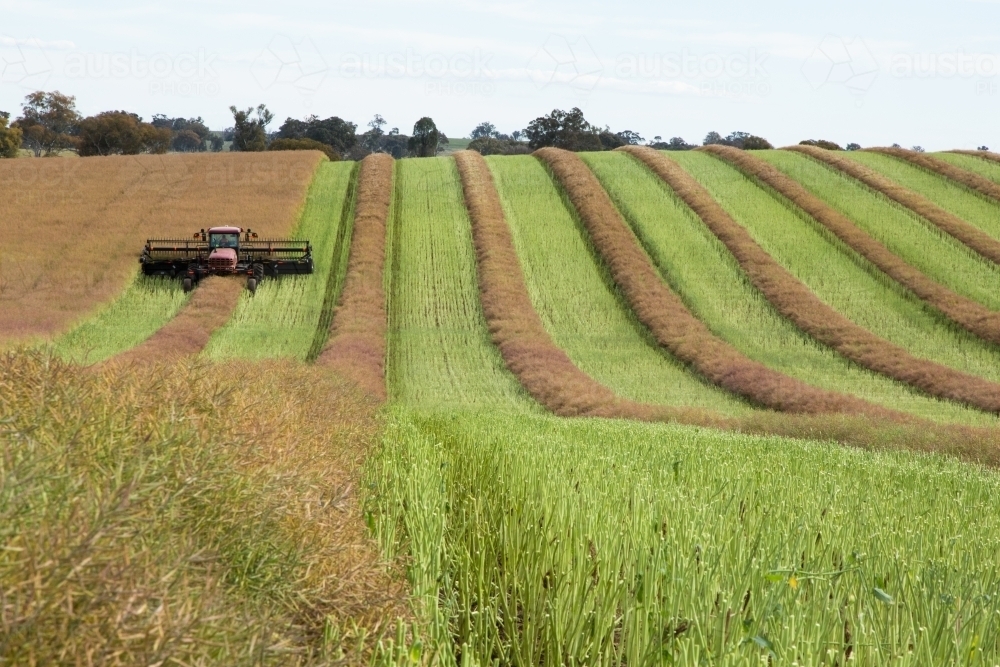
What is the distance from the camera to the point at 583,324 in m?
36.5

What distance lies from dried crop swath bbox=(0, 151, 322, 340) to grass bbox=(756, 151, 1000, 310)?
27.6m

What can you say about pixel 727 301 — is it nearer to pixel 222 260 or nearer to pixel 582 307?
pixel 582 307

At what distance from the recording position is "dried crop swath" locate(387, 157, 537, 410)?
28484 millimetres

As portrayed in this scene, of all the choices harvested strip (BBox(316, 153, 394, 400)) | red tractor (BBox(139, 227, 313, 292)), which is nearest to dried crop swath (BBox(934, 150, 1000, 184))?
harvested strip (BBox(316, 153, 394, 400))

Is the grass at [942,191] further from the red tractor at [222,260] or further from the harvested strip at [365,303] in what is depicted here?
the red tractor at [222,260]

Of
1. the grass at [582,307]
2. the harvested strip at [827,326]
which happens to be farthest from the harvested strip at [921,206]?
the grass at [582,307]

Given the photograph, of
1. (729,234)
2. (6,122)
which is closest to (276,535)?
(729,234)

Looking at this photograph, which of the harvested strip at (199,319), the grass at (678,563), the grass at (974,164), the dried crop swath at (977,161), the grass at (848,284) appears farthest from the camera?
the dried crop swath at (977,161)

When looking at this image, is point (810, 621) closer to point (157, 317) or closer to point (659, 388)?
point (659, 388)

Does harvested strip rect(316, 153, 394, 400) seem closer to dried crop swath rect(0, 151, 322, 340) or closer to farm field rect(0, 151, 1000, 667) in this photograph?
dried crop swath rect(0, 151, 322, 340)

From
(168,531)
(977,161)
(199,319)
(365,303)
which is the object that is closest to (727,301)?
(365,303)

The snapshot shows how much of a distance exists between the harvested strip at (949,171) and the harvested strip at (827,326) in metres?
14.8

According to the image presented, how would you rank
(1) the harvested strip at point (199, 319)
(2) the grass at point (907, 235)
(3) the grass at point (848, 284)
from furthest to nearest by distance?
(2) the grass at point (907, 235) < (3) the grass at point (848, 284) < (1) the harvested strip at point (199, 319)

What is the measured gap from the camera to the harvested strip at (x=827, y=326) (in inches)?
1077
